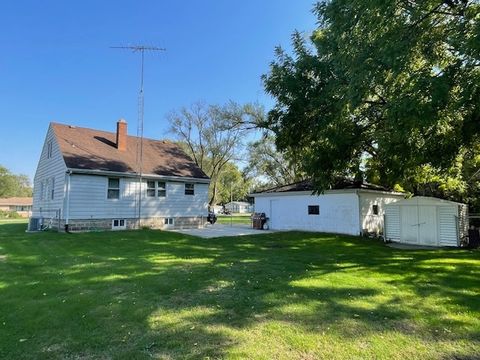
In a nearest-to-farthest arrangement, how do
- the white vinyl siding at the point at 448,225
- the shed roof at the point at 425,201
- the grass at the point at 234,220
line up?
1. the white vinyl siding at the point at 448,225
2. the shed roof at the point at 425,201
3. the grass at the point at 234,220

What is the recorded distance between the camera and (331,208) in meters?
18.7

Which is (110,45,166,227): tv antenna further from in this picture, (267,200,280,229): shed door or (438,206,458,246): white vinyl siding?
(438,206,458,246): white vinyl siding

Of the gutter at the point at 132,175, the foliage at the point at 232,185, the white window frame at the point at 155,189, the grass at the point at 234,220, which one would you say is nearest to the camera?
the gutter at the point at 132,175

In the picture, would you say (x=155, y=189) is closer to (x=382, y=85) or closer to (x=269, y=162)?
(x=382, y=85)

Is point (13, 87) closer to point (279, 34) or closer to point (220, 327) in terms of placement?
point (279, 34)

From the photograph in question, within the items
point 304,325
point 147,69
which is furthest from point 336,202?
point 304,325

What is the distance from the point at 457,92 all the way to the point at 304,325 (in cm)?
569

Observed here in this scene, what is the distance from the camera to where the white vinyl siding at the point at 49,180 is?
1744 cm

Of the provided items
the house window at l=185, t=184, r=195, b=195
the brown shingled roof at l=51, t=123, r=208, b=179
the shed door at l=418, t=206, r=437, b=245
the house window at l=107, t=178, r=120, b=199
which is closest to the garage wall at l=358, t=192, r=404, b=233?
the shed door at l=418, t=206, r=437, b=245

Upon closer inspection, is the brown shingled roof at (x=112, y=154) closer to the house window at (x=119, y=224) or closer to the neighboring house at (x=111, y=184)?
the neighboring house at (x=111, y=184)

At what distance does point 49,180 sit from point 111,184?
4.43m

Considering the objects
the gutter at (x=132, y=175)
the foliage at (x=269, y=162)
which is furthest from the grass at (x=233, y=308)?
the foliage at (x=269, y=162)

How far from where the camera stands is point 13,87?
22594 mm

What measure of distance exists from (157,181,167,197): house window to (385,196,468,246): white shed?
1246 cm
